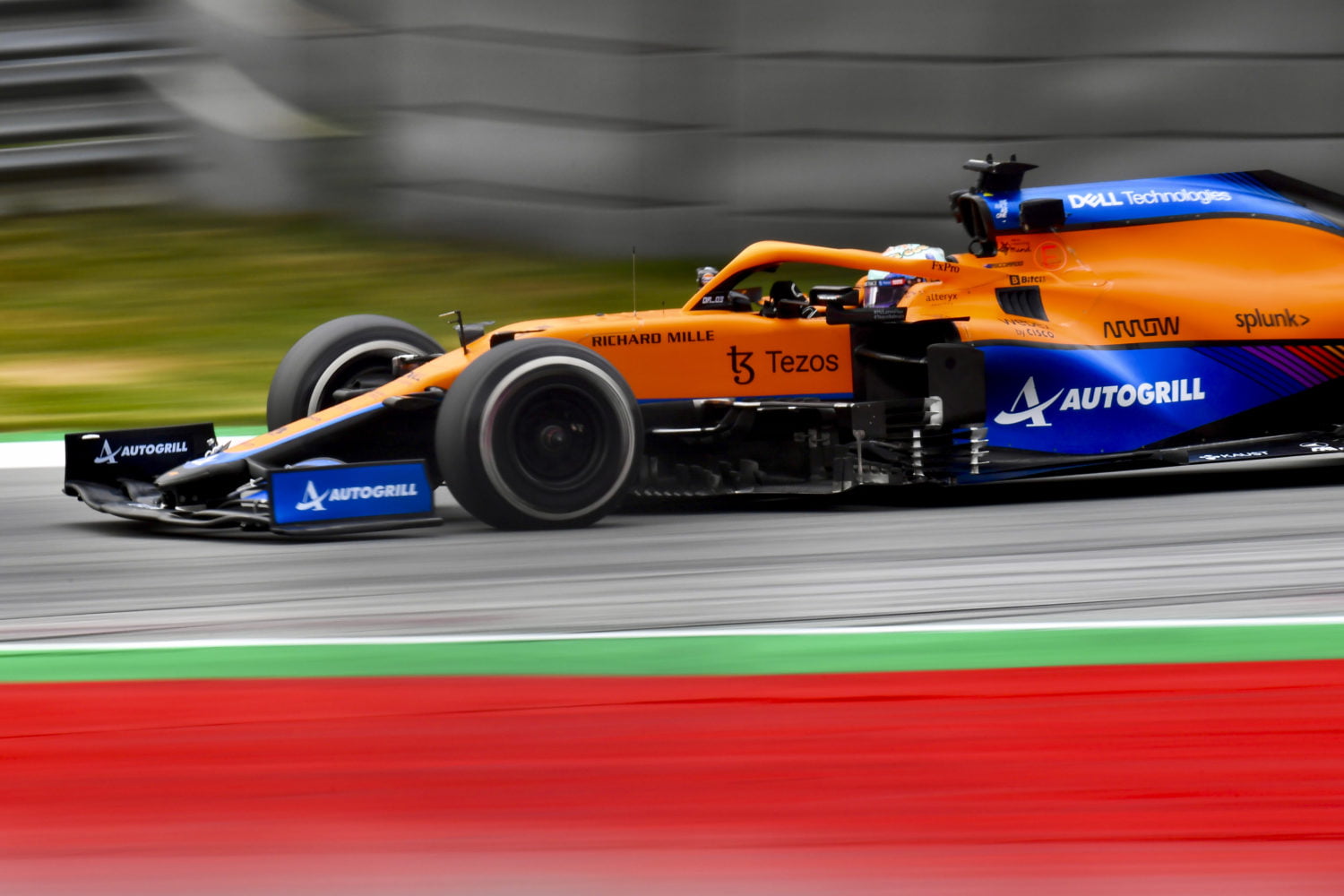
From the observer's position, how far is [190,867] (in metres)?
2.96

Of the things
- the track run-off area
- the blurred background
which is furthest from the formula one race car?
the blurred background

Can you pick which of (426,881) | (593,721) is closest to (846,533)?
(593,721)

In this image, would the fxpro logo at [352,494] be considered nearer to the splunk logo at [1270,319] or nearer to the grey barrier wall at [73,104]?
the splunk logo at [1270,319]

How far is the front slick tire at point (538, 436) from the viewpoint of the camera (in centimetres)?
601

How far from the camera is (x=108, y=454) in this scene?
670 cm

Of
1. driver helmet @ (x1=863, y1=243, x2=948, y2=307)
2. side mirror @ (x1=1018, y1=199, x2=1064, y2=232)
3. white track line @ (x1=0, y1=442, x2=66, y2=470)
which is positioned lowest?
white track line @ (x1=0, y1=442, x2=66, y2=470)

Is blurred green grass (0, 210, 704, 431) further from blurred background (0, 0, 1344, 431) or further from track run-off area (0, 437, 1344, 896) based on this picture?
track run-off area (0, 437, 1344, 896)

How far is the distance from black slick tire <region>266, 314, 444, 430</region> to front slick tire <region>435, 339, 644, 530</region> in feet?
4.33

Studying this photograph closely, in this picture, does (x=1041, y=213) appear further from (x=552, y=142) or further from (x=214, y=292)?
(x=214, y=292)

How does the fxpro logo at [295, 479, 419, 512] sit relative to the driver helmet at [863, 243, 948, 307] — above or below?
below

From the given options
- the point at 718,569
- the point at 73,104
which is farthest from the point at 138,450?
the point at 73,104

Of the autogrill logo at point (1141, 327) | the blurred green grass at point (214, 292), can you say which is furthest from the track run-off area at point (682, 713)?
the blurred green grass at point (214, 292)

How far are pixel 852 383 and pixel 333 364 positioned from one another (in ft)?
7.39

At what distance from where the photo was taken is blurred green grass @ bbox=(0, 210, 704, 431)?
1288 cm
